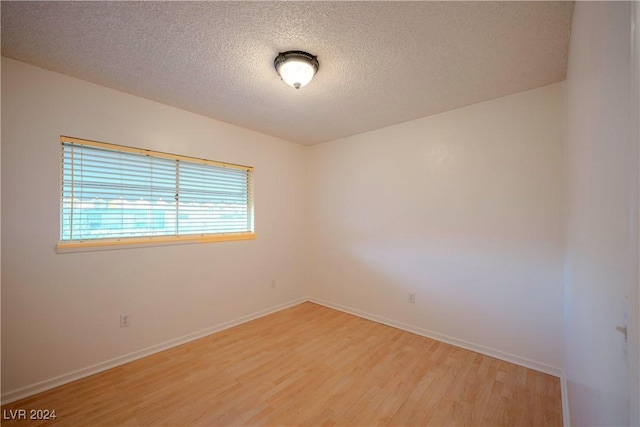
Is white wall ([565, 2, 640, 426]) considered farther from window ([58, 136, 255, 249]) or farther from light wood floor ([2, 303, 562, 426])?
window ([58, 136, 255, 249])

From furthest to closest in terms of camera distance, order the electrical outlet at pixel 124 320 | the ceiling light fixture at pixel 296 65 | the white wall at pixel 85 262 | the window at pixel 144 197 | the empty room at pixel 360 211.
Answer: the electrical outlet at pixel 124 320 → the window at pixel 144 197 → the white wall at pixel 85 262 → the ceiling light fixture at pixel 296 65 → the empty room at pixel 360 211

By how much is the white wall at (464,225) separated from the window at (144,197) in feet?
5.09

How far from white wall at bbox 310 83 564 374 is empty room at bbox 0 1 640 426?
20 millimetres

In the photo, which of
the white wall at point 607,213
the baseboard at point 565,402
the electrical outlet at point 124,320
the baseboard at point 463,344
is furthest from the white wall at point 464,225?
the electrical outlet at point 124,320

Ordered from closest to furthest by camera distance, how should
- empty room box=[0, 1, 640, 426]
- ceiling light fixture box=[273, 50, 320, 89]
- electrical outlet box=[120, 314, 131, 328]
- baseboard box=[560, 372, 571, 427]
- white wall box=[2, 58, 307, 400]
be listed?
1. empty room box=[0, 1, 640, 426]
2. baseboard box=[560, 372, 571, 427]
3. ceiling light fixture box=[273, 50, 320, 89]
4. white wall box=[2, 58, 307, 400]
5. electrical outlet box=[120, 314, 131, 328]

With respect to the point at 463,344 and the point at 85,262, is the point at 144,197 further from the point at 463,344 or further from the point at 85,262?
the point at 463,344

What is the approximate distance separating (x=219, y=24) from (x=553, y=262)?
3.13 meters

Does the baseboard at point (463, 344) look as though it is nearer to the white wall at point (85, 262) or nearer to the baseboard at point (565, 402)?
the baseboard at point (565, 402)

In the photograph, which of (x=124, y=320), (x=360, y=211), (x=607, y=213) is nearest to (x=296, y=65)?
(x=607, y=213)

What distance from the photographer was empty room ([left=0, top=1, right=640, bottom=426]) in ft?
4.69

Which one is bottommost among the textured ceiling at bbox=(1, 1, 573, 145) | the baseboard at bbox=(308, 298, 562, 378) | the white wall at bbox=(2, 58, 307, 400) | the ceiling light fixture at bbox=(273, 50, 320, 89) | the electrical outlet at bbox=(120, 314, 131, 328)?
the baseboard at bbox=(308, 298, 562, 378)

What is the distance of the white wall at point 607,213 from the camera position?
0.57m

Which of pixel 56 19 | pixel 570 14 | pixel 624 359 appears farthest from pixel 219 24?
pixel 624 359

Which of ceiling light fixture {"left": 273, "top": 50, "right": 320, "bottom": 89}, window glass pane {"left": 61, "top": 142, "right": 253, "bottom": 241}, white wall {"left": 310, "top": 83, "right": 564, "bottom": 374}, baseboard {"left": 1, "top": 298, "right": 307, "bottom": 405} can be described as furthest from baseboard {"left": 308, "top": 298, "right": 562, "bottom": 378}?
ceiling light fixture {"left": 273, "top": 50, "right": 320, "bottom": 89}
